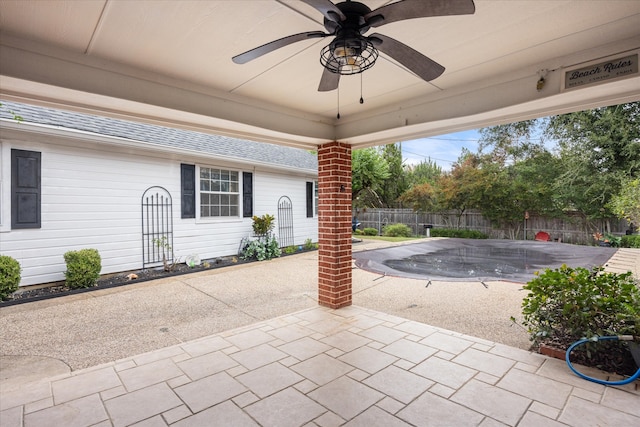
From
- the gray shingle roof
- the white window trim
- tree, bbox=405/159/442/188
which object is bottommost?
the white window trim

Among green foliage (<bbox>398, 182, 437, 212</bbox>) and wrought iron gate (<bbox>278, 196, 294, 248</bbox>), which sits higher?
green foliage (<bbox>398, 182, 437, 212</bbox>)

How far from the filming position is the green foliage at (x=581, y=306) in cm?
267

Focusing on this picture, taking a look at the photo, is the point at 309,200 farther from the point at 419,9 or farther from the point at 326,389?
the point at 419,9

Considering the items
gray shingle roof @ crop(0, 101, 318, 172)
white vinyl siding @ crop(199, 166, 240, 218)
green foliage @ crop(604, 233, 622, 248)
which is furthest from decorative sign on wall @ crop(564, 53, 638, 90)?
green foliage @ crop(604, 233, 622, 248)

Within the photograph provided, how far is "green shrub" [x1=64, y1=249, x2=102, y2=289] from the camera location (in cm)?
548

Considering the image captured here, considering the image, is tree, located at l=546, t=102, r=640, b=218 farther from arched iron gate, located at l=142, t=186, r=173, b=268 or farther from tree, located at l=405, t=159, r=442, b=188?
arched iron gate, located at l=142, t=186, r=173, b=268

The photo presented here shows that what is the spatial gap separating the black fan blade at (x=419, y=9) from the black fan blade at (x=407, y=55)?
0.11 metres

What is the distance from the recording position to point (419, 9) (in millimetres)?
1442

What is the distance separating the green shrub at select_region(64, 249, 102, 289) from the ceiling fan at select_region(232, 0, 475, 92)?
18.0ft

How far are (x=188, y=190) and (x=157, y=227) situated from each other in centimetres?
112

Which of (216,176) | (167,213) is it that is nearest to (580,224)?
(216,176)

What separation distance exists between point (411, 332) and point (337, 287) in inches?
44.9

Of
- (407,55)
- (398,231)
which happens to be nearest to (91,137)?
(407,55)

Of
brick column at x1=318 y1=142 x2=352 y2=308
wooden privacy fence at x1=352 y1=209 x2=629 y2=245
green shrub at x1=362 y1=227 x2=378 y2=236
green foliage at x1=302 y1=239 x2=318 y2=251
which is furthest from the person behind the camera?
green shrub at x1=362 y1=227 x2=378 y2=236
